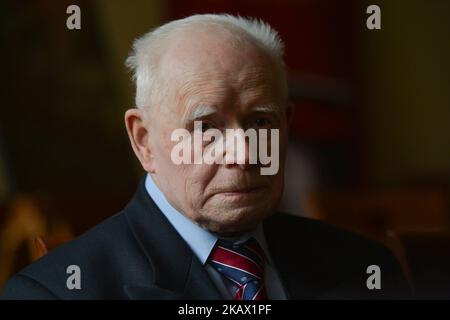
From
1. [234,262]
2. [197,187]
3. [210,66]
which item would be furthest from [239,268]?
[210,66]

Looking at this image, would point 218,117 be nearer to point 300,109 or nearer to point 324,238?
point 324,238

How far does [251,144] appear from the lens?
1055 mm

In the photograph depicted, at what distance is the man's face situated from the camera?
3.37ft

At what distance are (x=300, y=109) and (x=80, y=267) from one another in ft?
9.30

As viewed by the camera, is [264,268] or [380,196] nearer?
[264,268]

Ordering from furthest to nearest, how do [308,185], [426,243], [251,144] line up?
[308,185], [426,243], [251,144]

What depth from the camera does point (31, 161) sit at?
10.9 feet

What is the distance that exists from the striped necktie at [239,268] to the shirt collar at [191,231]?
11 millimetres

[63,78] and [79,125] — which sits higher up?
[63,78]

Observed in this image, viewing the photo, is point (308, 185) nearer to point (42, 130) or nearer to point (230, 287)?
point (42, 130)

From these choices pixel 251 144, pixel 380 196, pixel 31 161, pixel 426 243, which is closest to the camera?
pixel 251 144

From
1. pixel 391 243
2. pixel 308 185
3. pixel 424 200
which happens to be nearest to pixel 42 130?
pixel 308 185

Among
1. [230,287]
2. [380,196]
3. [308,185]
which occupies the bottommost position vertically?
[308,185]

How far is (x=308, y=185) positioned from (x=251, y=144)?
111 inches
